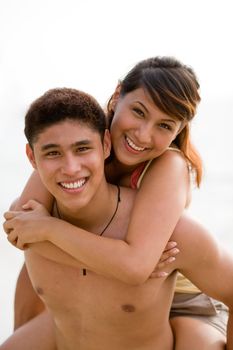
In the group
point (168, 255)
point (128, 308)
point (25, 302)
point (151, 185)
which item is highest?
point (151, 185)

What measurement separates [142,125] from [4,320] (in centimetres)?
277

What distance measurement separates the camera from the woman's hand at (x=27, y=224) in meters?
2.15

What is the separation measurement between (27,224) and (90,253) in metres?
0.28

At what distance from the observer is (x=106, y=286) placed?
2229 mm

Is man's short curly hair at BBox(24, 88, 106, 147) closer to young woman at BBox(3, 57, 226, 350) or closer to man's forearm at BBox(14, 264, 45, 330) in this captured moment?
young woman at BBox(3, 57, 226, 350)

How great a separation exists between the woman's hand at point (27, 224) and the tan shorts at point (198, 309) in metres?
0.72

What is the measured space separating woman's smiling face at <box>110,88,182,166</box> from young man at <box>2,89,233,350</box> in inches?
5.9

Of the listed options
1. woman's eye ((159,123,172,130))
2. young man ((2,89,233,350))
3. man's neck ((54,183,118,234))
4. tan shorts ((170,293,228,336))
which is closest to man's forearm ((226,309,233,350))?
young man ((2,89,233,350))

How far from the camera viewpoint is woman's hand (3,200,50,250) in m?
2.15

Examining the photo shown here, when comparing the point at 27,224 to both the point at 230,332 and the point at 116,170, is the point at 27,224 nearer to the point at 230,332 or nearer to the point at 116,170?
the point at 116,170

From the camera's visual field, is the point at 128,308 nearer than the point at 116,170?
Yes

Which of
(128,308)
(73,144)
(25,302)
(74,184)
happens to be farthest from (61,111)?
(25,302)

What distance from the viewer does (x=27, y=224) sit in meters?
2.19

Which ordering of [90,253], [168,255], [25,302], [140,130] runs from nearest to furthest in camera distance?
[90,253], [168,255], [140,130], [25,302]
